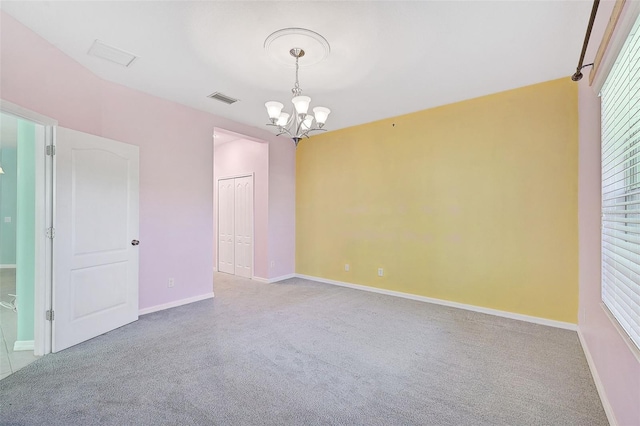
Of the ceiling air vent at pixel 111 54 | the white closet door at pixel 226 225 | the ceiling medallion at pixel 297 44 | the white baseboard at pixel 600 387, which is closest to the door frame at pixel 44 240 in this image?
the ceiling air vent at pixel 111 54

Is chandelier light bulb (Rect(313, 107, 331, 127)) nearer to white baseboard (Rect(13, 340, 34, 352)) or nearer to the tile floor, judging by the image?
the tile floor

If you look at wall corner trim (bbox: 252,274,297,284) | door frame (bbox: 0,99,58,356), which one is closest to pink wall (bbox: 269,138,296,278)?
wall corner trim (bbox: 252,274,297,284)

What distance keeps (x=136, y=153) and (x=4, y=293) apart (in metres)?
3.49

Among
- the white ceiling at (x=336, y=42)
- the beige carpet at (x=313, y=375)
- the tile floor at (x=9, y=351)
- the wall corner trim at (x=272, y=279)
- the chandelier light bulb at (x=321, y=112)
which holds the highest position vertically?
the white ceiling at (x=336, y=42)

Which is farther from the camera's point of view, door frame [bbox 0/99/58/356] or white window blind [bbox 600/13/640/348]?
door frame [bbox 0/99/58/356]

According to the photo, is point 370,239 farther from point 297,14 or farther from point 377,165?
point 297,14

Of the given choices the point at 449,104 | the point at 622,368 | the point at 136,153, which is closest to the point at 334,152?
the point at 449,104

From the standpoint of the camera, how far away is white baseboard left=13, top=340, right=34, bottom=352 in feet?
8.82

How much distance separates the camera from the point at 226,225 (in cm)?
616

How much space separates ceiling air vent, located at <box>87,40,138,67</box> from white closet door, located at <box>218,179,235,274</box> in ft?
10.7

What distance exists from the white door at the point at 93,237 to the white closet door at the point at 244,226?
7.66 feet

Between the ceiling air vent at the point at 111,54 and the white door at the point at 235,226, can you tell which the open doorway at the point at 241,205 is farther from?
the ceiling air vent at the point at 111,54

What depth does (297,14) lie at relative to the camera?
2174 millimetres

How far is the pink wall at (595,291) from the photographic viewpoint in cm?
155
